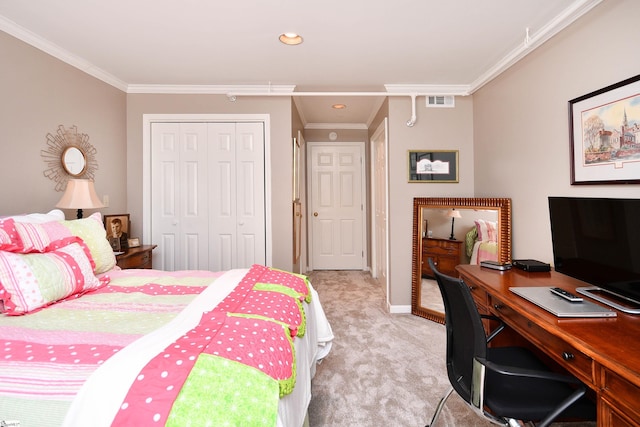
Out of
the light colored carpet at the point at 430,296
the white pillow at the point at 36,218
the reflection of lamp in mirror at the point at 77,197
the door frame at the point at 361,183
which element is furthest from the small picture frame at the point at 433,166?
the white pillow at the point at 36,218

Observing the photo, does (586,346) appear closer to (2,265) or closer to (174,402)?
(174,402)

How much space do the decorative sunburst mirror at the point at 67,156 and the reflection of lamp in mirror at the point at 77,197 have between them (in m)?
0.28

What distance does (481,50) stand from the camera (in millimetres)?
2561

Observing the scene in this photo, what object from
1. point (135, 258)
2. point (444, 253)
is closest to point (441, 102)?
point (444, 253)

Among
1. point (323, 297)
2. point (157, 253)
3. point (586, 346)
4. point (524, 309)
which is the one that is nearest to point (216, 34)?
point (157, 253)

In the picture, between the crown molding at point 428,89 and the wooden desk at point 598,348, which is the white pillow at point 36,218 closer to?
the wooden desk at point 598,348

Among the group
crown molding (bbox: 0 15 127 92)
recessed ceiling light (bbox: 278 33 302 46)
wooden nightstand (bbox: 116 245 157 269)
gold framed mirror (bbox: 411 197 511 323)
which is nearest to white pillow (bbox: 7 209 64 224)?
wooden nightstand (bbox: 116 245 157 269)

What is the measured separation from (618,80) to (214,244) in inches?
135

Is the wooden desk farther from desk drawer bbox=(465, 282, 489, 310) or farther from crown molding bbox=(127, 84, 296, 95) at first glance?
crown molding bbox=(127, 84, 296, 95)

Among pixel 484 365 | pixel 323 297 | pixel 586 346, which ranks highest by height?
pixel 586 346

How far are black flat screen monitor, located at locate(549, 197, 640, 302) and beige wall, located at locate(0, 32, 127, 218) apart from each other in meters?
3.46

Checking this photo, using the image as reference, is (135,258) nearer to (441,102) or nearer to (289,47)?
(289,47)

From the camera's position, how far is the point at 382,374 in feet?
7.43

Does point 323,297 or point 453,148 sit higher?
point 453,148
